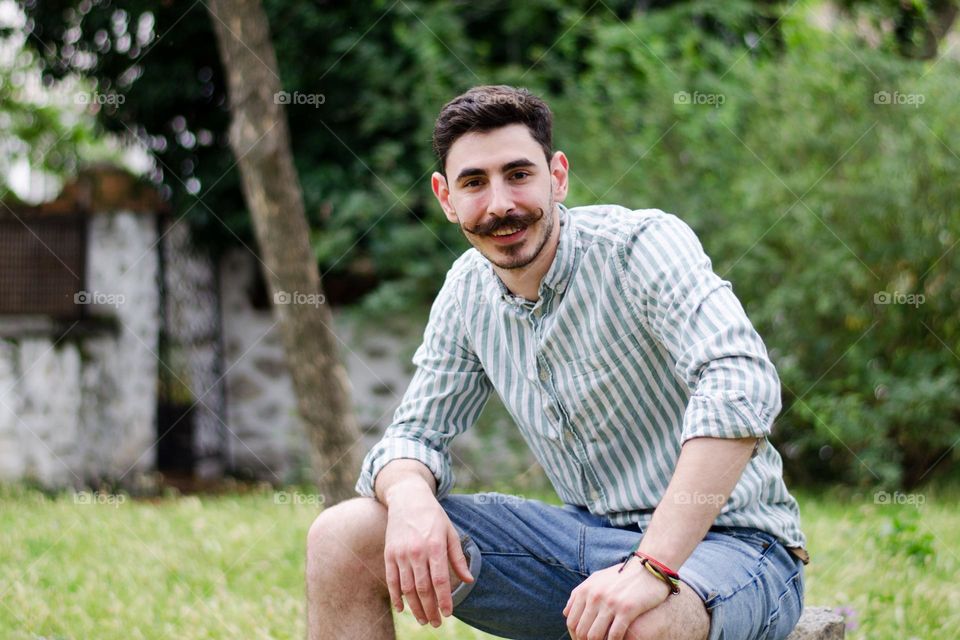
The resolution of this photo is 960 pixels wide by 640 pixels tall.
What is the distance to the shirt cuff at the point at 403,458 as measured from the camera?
2113mm

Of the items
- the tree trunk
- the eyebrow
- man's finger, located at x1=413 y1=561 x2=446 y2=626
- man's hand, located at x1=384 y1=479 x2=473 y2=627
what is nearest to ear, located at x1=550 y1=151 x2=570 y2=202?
the eyebrow

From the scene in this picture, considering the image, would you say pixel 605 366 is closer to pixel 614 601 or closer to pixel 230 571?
pixel 614 601

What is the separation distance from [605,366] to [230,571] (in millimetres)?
2240

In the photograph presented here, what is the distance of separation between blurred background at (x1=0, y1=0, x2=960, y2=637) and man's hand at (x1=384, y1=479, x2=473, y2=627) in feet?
10.4

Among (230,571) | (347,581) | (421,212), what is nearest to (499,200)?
(347,581)

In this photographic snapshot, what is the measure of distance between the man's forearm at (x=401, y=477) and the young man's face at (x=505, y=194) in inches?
17.7

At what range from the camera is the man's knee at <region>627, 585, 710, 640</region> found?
166 centimetres

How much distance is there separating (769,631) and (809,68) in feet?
14.8

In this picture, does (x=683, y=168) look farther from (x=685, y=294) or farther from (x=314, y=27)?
(x=685, y=294)

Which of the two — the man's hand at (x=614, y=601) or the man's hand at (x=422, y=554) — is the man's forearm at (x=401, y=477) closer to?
the man's hand at (x=422, y=554)

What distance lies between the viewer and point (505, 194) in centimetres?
208

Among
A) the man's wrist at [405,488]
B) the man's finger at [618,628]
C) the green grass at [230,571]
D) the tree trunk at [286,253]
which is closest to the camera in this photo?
the man's finger at [618,628]

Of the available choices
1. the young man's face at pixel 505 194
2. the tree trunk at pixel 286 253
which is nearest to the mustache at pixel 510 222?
the young man's face at pixel 505 194

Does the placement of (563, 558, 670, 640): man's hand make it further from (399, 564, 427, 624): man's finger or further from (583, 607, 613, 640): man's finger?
(399, 564, 427, 624): man's finger
